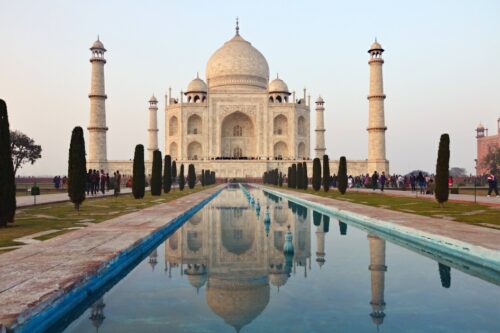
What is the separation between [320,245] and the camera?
672 cm

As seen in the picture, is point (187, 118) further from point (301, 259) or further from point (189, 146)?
point (301, 259)

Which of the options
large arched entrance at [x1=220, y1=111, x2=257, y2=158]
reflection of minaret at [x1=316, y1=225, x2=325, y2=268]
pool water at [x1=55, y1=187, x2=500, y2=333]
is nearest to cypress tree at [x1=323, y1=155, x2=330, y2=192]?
reflection of minaret at [x1=316, y1=225, x2=325, y2=268]

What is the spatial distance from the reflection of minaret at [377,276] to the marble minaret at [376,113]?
91.4 feet

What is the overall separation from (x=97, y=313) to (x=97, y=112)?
1262 inches

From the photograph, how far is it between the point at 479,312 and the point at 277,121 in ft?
136

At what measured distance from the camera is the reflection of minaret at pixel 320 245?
5615 mm

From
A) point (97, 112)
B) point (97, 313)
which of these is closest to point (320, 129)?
point (97, 112)

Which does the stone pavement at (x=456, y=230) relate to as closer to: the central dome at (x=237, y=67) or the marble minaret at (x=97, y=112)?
the marble minaret at (x=97, y=112)

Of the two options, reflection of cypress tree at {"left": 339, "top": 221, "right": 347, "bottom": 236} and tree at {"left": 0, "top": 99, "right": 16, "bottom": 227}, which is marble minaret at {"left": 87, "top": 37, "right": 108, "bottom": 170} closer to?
Answer: tree at {"left": 0, "top": 99, "right": 16, "bottom": 227}

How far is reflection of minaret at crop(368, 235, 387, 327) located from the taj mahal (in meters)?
31.8

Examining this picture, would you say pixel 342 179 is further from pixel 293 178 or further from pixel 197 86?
pixel 197 86

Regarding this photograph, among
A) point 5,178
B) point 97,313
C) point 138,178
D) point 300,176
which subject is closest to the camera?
point 97,313

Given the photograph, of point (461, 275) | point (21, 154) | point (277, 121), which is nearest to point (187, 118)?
Result: point (277, 121)

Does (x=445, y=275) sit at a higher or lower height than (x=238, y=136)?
lower
